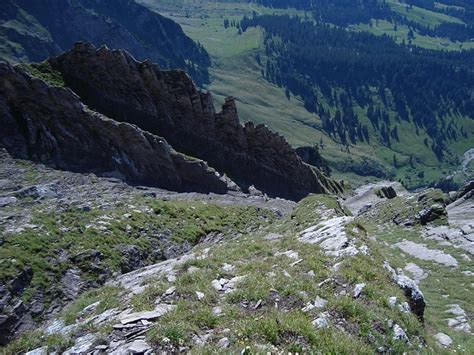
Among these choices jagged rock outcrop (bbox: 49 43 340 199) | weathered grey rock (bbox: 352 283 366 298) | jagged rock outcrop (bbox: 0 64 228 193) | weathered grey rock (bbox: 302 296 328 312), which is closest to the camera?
weathered grey rock (bbox: 302 296 328 312)

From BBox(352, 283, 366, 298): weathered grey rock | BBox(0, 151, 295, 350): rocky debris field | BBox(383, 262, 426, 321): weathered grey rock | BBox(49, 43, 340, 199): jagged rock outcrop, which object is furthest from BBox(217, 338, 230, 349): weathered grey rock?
BBox(49, 43, 340, 199): jagged rock outcrop

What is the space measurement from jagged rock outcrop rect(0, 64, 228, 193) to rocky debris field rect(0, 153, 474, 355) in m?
3.36

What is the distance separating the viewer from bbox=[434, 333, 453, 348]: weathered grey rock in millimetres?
19425

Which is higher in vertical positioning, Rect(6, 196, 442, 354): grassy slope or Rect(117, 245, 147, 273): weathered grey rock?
Rect(6, 196, 442, 354): grassy slope

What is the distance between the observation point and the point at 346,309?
15539 mm

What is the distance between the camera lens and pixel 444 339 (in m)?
20.0

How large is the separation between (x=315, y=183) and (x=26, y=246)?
69361 millimetres

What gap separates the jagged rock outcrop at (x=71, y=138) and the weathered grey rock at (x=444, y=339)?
34652 millimetres

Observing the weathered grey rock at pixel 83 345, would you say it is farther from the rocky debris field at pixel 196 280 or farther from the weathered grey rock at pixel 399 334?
the weathered grey rock at pixel 399 334

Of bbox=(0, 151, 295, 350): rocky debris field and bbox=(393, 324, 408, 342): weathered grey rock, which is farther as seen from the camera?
bbox=(0, 151, 295, 350): rocky debris field

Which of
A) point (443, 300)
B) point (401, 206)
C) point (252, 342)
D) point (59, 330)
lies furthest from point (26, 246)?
point (401, 206)

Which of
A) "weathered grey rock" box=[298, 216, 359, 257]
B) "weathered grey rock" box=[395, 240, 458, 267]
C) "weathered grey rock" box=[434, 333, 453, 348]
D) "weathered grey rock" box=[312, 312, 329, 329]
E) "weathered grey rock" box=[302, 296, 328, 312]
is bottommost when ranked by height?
"weathered grey rock" box=[395, 240, 458, 267]

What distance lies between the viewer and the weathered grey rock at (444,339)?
19.4 meters

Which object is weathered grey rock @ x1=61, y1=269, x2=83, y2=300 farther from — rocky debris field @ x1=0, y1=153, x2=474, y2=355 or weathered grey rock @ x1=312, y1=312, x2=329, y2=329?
weathered grey rock @ x1=312, y1=312, x2=329, y2=329
